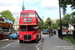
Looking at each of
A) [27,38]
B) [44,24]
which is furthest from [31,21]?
[44,24]

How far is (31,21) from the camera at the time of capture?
16125 mm

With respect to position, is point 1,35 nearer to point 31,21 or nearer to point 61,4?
point 31,21

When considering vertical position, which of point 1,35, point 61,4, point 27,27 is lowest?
point 1,35

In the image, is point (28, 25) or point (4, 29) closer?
point (28, 25)

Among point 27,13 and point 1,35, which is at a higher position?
point 27,13

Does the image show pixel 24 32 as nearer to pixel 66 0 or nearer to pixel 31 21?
pixel 31 21

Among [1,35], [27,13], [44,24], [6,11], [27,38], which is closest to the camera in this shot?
[27,38]

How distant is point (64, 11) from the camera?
16.2 m

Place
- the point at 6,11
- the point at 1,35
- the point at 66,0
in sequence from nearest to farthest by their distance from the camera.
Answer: the point at 66,0 → the point at 1,35 → the point at 6,11

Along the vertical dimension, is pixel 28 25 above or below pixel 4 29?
above

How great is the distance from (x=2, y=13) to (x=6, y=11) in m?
2.65

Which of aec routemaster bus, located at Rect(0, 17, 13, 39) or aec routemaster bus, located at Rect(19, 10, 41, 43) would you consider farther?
aec routemaster bus, located at Rect(0, 17, 13, 39)

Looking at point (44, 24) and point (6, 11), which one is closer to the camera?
point (6, 11)

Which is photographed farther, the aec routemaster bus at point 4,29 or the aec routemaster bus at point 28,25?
the aec routemaster bus at point 4,29
